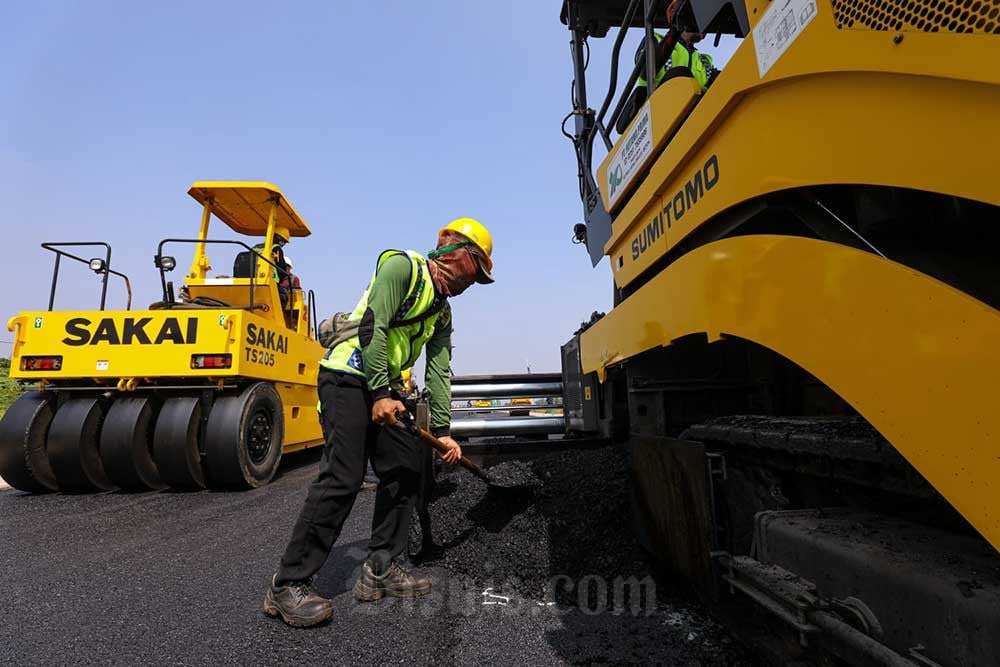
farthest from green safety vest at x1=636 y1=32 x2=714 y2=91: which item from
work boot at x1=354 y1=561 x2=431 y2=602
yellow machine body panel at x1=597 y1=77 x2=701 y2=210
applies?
work boot at x1=354 y1=561 x2=431 y2=602

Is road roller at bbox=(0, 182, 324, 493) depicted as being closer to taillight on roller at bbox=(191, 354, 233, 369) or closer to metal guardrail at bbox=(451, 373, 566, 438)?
taillight on roller at bbox=(191, 354, 233, 369)

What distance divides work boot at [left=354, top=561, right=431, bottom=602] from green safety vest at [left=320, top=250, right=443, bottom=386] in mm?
865

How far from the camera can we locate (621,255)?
8.34 ft

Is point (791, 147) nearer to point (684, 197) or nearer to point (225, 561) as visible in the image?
point (684, 197)

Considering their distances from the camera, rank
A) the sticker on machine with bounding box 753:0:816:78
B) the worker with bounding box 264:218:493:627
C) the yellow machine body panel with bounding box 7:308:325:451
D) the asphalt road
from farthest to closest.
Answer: the yellow machine body panel with bounding box 7:308:325:451, the worker with bounding box 264:218:493:627, the asphalt road, the sticker on machine with bounding box 753:0:816:78

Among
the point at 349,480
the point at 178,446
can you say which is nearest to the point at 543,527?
the point at 349,480

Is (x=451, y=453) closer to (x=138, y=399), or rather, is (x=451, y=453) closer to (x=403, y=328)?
(x=403, y=328)

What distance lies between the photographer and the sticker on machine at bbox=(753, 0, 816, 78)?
116 cm

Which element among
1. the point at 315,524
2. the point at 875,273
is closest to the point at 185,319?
the point at 315,524

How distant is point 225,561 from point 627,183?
285cm

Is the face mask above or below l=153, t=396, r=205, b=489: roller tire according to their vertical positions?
above

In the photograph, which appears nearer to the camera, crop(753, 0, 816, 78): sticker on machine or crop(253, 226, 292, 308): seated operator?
crop(753, 0, 816, 78): sticker on machine

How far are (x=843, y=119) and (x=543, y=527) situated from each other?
2.47 metres

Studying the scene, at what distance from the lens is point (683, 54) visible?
2.23 metres
